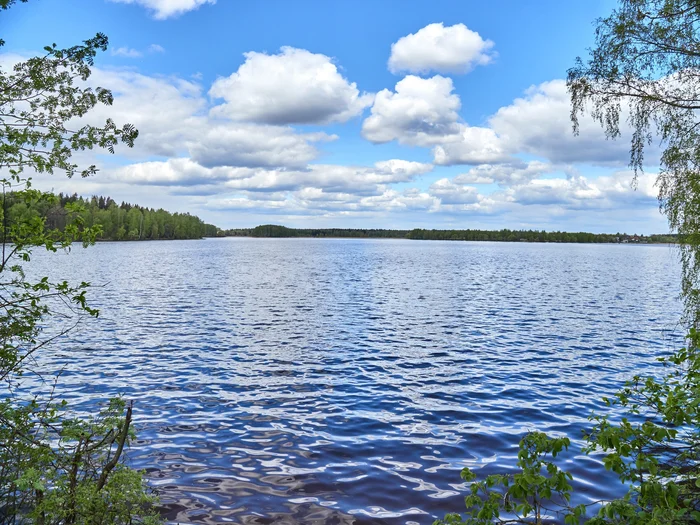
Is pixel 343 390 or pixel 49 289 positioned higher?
pixel 49 289

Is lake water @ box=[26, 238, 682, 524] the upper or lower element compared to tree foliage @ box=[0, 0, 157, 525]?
lower

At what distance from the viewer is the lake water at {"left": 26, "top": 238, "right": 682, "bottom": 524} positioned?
34.1 feet

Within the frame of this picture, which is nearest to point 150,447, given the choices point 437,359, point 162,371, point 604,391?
point 162,371

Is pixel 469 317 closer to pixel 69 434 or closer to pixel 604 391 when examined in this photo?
pixel 604 391

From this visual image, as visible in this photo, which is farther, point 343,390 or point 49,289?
point 343,390

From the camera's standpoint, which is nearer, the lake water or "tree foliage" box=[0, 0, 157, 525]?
"tree foliage" box=[0, 0, 157, 525]

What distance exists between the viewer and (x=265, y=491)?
1019 cm

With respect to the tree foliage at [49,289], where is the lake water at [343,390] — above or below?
below

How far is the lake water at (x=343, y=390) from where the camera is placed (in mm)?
10406

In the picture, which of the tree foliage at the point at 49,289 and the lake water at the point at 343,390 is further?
the lake water at the point at 343,390

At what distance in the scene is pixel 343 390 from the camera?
17.5 meters

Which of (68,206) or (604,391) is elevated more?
(68,206)

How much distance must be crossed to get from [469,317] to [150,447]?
26482 mm

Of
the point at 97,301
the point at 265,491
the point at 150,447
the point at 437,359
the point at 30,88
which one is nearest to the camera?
the point at 30,88
